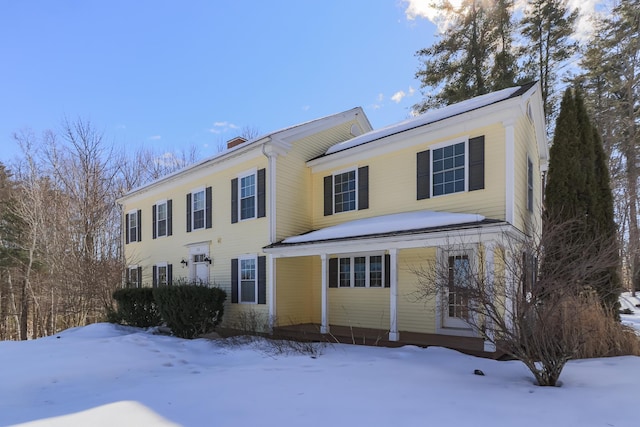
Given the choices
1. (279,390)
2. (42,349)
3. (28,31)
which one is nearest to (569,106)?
(279,390)

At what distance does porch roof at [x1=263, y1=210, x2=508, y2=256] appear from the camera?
7.48m

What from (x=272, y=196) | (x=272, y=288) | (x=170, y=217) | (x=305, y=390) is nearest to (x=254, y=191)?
(x=272, y=196)

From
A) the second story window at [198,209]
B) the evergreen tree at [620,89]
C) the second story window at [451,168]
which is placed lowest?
the second story window at [198,209]

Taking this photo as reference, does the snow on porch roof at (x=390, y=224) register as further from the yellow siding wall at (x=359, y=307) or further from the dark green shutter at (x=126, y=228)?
the dark green shutter at (x=126, y=228)

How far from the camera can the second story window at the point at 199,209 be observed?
44.2ft

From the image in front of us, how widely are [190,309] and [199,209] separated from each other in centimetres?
449

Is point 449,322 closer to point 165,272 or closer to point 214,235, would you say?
point 214,235

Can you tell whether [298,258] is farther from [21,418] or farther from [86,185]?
[86,185]

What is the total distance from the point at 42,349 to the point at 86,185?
15.6 m

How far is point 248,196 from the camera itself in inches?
475

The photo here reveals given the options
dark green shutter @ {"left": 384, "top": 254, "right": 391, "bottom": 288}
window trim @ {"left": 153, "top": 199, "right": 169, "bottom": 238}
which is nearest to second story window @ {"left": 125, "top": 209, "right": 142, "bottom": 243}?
window trim @ {"left": 153, "top": 199, "right": 169, "bottom": 238}

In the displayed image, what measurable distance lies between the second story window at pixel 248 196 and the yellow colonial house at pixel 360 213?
34mm

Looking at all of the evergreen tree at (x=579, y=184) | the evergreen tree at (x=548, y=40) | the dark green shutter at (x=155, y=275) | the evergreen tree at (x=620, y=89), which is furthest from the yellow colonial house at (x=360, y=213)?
the evergreen tree at (x=620, y=89)

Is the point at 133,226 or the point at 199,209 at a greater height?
the point at 199,209
